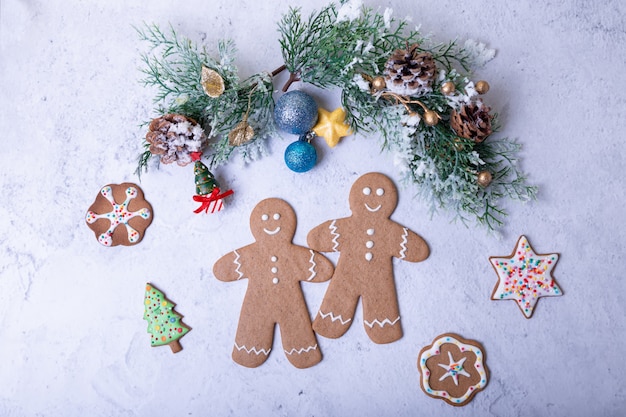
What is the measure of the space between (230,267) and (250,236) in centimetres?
10

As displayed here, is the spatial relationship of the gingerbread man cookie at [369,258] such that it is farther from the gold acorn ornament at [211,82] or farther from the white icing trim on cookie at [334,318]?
the gold acorn ornament at [211,82]

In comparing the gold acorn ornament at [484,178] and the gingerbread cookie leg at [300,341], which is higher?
the gold acorn ornament at [484,178]

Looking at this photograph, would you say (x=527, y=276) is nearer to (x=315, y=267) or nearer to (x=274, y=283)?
(x=315, y=267)

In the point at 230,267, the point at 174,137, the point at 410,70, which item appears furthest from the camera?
the point at 230,267

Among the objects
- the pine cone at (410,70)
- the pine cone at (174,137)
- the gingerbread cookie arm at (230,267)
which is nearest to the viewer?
the pine cone at (410,70)

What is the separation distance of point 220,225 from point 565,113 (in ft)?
3.34

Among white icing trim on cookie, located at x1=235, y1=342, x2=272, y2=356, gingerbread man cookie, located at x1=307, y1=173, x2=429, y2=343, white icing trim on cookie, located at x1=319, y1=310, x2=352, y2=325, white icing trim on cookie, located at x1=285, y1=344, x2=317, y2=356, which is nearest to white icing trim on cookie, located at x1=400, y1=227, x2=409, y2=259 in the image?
gingerbread man cookie, located at x1=307, y1=173, x2=429, y2=343

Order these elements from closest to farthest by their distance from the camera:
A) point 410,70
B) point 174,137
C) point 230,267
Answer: point 410,70
point 174,137
point 230,267

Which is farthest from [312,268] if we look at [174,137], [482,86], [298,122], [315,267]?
[482,86]

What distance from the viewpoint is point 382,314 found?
1.35 metres

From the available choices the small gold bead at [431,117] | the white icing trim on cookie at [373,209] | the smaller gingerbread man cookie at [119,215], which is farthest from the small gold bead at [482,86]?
the smaller gingerbread man cookie at [119,215]

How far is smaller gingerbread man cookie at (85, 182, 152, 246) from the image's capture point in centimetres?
144

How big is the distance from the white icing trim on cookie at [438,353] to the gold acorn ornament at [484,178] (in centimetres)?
43

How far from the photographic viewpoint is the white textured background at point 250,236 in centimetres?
134
